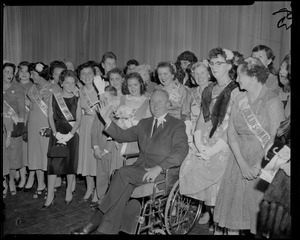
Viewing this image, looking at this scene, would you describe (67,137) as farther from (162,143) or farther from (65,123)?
(162,143)

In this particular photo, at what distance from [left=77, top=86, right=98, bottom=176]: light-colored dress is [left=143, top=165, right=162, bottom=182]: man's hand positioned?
113cm

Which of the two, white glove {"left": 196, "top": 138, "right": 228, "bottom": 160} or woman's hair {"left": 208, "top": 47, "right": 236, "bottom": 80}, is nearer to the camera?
white glove {"left": 196, "top": 138, "right": 228, "bottom": 160}

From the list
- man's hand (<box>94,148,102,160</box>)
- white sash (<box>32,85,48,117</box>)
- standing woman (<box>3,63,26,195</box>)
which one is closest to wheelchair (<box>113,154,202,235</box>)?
man's hand (<box>94,148,102,160</box>)

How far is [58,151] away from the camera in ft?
12.5

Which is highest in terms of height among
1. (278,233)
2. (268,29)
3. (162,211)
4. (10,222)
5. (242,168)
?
(268,29)

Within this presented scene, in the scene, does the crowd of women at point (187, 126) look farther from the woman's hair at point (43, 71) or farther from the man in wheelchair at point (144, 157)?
the man in wheelchair at point (144, 157)

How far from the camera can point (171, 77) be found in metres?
3.84

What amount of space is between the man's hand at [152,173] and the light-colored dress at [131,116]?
0.61 m

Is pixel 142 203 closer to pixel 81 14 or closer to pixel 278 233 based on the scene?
pixel 278 233

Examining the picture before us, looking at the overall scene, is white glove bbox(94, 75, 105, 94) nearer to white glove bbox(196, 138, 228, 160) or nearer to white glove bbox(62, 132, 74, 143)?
white glove bbox(62, 132, 74, 143)

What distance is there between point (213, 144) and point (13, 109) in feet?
7.66

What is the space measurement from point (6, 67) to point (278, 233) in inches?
129

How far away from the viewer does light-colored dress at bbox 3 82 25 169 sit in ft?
13.8
